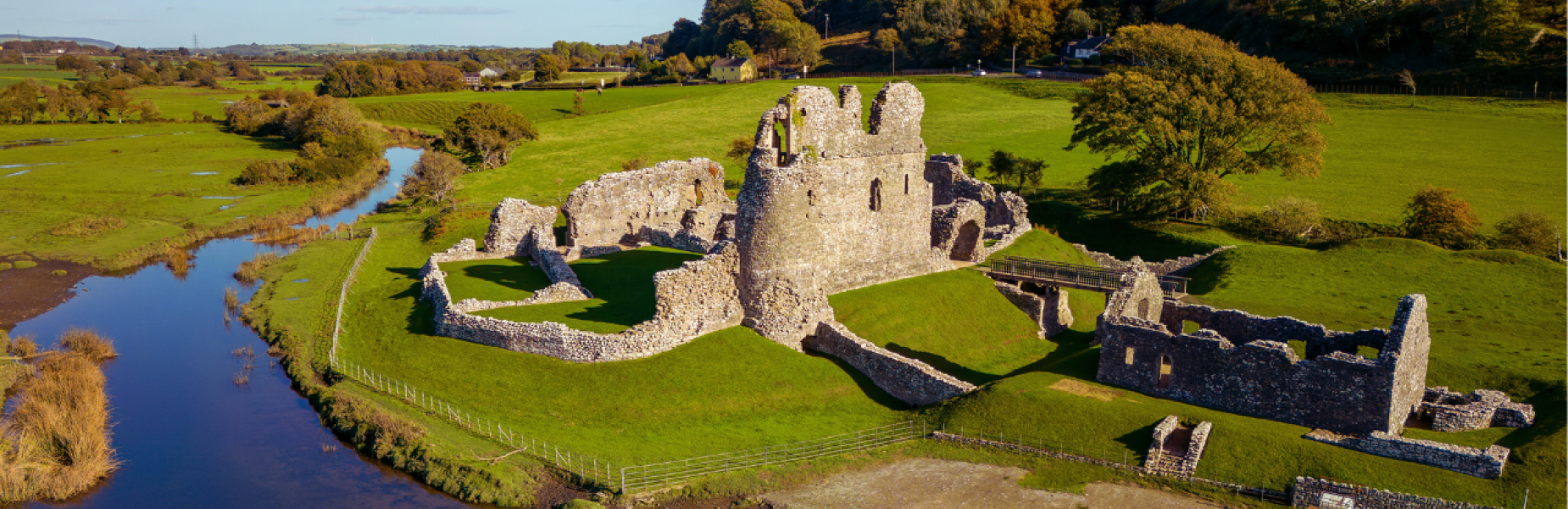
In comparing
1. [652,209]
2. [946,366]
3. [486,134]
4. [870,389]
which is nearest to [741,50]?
[486,134]

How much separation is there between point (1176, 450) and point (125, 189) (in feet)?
242

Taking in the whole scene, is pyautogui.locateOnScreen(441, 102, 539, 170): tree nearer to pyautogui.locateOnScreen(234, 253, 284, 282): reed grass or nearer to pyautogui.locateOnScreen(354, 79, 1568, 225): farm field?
pyautogui.locateOnScreen(354, 79, 1568, 225): farm field

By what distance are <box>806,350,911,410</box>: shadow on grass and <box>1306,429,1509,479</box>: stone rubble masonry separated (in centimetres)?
1144

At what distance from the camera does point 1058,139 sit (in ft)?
266

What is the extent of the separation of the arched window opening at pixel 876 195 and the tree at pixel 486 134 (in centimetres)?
4704

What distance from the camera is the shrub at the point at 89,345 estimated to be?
1489 inches

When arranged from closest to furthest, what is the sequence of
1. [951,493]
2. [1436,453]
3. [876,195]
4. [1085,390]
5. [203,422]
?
[1436,453], [951,493], [1085,390], [203,422], [876,195]

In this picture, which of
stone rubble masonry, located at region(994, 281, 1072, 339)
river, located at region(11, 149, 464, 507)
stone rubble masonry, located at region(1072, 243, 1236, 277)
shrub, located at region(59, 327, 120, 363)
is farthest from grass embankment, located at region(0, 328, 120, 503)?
stone rubble masonry, located at region(1072, 243, 1236, 277)

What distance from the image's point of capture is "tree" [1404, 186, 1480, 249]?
47719 millimetres

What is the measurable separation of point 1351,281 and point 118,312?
2062 inches

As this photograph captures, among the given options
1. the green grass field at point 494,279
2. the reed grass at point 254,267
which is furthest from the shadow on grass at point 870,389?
the reed grass at point 254,267

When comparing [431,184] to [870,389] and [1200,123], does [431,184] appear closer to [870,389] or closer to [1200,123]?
[870,389]

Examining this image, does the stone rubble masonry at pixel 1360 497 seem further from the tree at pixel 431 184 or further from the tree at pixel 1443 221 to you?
the tree at pixel 431 184

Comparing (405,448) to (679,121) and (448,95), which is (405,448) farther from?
(448,95)
